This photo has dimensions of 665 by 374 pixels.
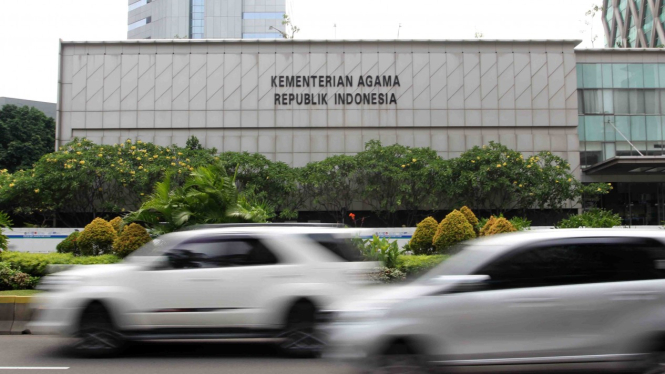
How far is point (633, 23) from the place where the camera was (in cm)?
6506

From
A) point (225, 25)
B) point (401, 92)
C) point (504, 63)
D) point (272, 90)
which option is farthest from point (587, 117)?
point (225, 25)

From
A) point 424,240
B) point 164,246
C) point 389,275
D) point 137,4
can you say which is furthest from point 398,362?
point 137,4

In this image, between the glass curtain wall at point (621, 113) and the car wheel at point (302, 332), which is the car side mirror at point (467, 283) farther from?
the glass curtain wall at point (621, 113)

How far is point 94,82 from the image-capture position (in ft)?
119

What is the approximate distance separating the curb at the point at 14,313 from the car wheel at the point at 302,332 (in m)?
5.29

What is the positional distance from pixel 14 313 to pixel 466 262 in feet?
27.3

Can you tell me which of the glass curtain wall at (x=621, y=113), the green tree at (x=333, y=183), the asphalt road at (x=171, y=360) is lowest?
the asphalt road at (x=171, y=360)

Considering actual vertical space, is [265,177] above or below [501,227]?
above

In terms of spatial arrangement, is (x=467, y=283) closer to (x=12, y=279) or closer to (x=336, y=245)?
(x=336, y=245)

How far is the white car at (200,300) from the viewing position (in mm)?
7363

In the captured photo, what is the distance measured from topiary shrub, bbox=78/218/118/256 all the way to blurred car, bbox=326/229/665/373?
43.1ft

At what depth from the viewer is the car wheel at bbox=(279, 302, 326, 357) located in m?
7.39

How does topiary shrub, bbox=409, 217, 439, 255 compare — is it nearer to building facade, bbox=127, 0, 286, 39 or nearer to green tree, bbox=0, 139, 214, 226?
green tree, bbox=0, 139, 214, 226

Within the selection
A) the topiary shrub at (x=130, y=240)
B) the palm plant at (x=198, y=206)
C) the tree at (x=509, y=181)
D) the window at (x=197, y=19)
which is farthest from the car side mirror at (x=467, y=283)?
the window at (x=197, y=19)
